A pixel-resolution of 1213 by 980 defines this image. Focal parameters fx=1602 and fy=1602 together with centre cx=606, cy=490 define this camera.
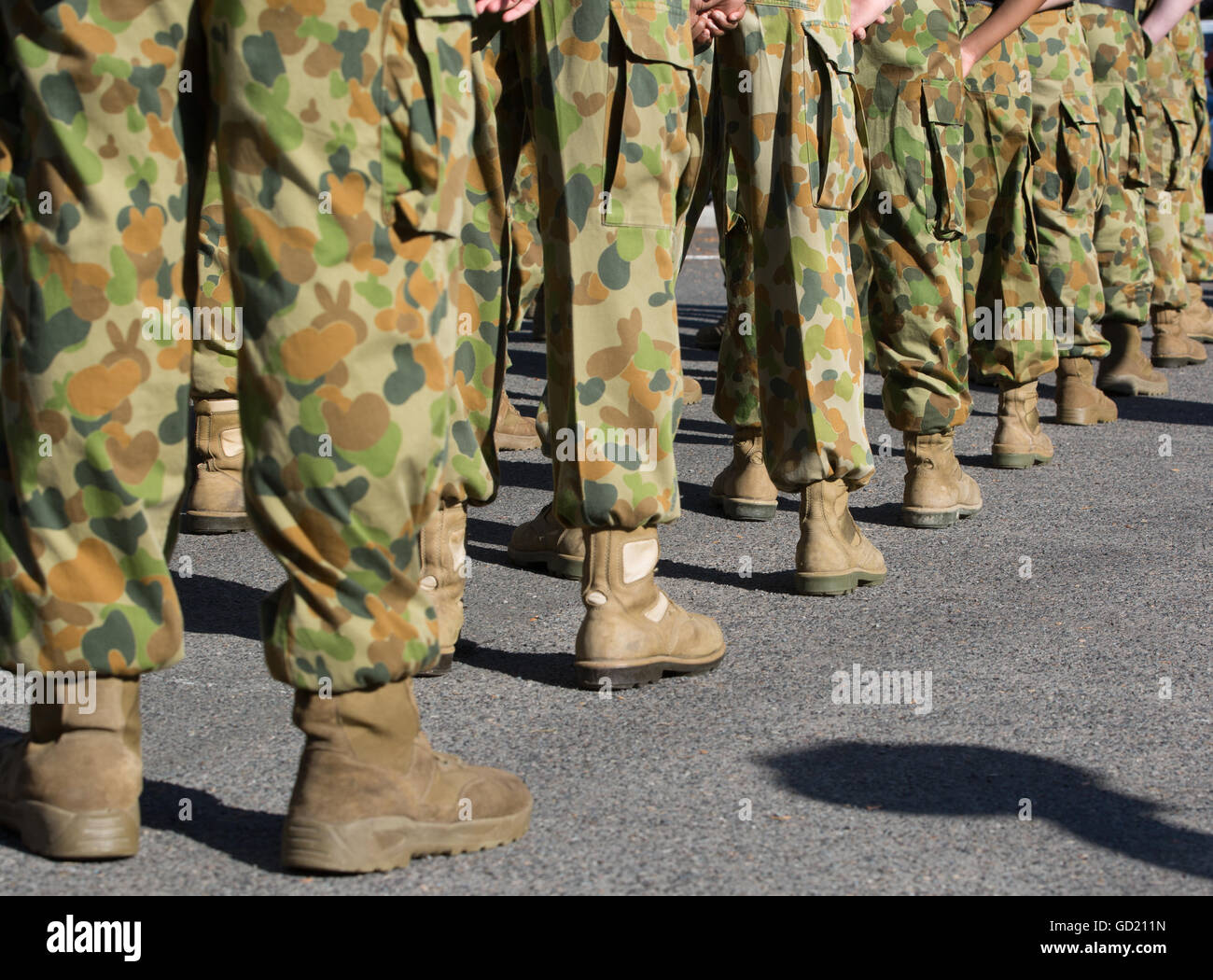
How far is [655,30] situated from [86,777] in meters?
1.65

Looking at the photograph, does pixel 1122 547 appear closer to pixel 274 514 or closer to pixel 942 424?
pixel 942 424

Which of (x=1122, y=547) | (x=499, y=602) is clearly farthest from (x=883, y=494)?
(x=499, y=602)

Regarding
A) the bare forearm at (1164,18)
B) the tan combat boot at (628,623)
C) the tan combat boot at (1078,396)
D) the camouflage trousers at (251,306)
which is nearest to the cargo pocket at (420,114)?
the camouflage trousers at (251,306)

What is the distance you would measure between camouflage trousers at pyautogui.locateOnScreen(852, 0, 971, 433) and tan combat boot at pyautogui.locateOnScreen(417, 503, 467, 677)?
1.64m

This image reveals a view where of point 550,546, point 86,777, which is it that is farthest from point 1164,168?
point 86,777

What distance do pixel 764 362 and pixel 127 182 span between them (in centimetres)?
182

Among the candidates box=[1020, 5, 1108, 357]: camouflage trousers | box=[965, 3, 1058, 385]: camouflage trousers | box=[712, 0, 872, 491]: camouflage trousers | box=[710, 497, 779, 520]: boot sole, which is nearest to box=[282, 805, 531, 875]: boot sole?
box=[712, 0, 872, 491]: camouflage trousers

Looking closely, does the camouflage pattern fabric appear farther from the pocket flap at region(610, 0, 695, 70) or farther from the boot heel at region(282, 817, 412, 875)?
the boot heel at region(282, 817, 412, 875)

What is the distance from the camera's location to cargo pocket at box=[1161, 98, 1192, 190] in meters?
7.25

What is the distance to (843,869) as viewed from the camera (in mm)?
2201

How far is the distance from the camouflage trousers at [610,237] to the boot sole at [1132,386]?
4.18 meters

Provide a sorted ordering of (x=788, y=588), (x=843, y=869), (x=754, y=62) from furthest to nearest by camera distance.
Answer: (x=788, y=588)
(x=754, y=62)
(x=843, y=869)

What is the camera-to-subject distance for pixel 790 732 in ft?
9.07

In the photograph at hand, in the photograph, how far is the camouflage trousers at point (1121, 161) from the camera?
19.8 ft
